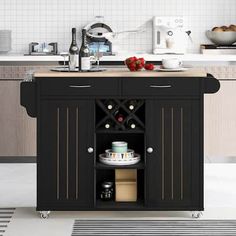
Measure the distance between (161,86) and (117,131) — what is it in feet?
1.27

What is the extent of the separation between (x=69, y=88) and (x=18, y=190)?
1312mm

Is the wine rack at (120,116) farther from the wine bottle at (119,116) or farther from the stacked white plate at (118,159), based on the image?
the stacked white plate at (118,159)

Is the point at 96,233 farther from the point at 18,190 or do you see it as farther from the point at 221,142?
the point at 221,142

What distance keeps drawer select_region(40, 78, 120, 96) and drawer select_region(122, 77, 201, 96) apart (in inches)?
2.8

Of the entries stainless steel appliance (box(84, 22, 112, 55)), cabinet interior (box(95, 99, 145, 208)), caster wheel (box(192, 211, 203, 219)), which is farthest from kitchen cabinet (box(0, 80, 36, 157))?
caster wheel (box(192, 211, 203, 219))

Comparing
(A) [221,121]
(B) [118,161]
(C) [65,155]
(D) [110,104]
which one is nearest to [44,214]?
(C) [65,155]

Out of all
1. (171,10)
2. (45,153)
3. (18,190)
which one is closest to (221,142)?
(171,10)

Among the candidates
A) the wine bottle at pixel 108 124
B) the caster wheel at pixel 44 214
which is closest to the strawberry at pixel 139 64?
the wine bottle at pixel 108 124

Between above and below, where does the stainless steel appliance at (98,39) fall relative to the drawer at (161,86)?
above

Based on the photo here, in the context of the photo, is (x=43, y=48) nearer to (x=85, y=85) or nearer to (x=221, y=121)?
(x=221, y=121)

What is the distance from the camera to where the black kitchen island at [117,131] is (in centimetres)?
495

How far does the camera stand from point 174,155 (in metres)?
5.02

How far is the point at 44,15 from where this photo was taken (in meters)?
7.54

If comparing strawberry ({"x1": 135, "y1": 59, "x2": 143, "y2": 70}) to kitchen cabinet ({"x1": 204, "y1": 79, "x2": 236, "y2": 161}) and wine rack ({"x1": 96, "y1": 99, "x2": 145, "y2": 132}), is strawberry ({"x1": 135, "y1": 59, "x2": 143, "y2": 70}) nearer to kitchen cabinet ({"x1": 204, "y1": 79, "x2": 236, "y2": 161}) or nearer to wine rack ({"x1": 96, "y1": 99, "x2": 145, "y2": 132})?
wine rack ({"x1": 96, "y1": 99, "x2": 145, "y2": 132})
